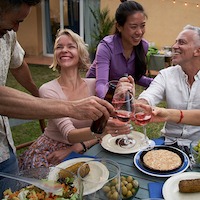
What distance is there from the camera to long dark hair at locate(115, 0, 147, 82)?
3016 millimetres

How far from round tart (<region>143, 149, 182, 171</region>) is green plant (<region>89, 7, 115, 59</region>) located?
877 cm

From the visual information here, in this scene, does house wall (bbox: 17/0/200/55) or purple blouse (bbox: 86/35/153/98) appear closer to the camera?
purple blouse (bbox: 86/35/153/98)

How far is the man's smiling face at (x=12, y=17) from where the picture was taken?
1.39m

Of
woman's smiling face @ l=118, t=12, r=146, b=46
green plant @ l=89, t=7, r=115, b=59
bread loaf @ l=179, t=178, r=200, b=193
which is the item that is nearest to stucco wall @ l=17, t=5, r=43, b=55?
green plant @ l=89, t=7, r=115, b=59

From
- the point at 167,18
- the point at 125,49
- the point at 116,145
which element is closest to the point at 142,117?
the point at 116,145

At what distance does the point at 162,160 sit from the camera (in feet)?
6.35

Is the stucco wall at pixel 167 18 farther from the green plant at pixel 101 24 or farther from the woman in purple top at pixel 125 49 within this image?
the woman in purple top at pixel 125 49

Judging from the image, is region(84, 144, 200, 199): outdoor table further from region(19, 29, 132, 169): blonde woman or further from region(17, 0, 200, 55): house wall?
region(17, 0, 200, 55): house wall

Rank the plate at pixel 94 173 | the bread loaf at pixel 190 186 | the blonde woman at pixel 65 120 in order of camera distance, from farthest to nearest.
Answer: the blonde woman at pixel 65 120 < the bread loaf at pixel 190 186 < the plate at pixel 94 173

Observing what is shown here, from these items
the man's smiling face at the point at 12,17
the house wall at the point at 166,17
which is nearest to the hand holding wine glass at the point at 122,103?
the man's smiling face at the point at 12,17

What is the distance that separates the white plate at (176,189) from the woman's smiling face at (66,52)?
4.99 feet

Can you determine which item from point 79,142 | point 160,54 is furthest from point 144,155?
point 160,54

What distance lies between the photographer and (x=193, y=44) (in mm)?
2648

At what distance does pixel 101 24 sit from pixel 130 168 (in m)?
9.11
